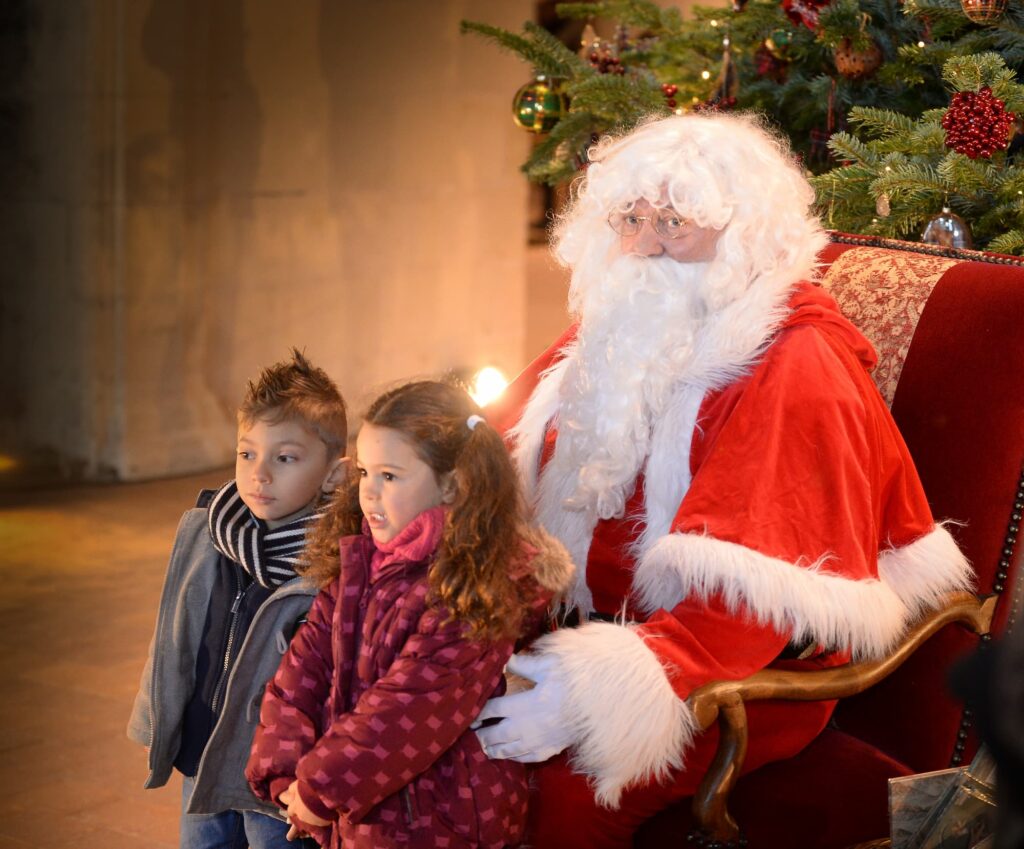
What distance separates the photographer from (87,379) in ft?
20.5

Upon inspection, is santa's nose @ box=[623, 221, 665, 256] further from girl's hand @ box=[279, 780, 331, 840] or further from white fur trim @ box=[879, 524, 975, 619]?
girl's hand @ box=[279, 780, 331, 840]

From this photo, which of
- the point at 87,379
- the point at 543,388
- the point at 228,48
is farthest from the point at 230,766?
the point at 228,48

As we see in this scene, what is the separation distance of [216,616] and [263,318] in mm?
4562

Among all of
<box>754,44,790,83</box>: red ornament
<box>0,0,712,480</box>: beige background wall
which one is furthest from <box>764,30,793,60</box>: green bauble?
<box>0,0,712,480</box>: beige background wall

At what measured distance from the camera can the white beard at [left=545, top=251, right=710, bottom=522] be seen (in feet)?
8.15

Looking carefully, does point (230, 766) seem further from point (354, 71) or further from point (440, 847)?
point (354, 71)

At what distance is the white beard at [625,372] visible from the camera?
2.48 m

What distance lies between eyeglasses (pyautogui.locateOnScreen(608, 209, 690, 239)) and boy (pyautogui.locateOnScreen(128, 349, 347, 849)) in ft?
1.88

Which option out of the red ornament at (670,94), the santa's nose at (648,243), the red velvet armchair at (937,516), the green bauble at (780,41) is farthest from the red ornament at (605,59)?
the santa's nose at (648,243)

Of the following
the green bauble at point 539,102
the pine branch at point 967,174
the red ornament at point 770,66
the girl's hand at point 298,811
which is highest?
the red ornament at point 770,66

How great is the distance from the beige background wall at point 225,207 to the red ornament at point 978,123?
3950 mm

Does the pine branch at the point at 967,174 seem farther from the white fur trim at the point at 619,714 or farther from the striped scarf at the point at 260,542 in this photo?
the striped scarf at the point at 260,542

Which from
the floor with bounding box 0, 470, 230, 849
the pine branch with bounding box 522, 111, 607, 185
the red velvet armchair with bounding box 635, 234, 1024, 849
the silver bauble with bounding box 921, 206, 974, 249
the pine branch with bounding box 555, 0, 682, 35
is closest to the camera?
the red velvet armchair with bounding box 635, 234, 1024, 849

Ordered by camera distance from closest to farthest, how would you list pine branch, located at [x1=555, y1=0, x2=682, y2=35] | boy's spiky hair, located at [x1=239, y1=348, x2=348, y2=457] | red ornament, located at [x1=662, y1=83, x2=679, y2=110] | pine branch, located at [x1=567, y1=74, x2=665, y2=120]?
boy's spiky hair, located at [x1=239, y1=348, x2=348, y2=457] → pine branch, located at [x1=567, y1=74, x2=665, y2=120] → red ornament, located at [x1=662, y1=83, x2=679, y2=110] → pine branch, located at [x1=555, y1=0, x2=682, y2=35]
